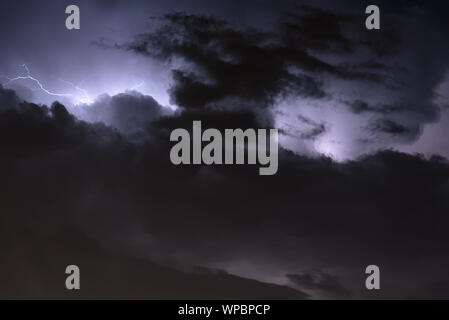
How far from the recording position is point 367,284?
1544 centimetres

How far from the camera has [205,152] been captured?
1627cm

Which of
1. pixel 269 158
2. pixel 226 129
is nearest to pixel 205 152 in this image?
pixel 226 129
